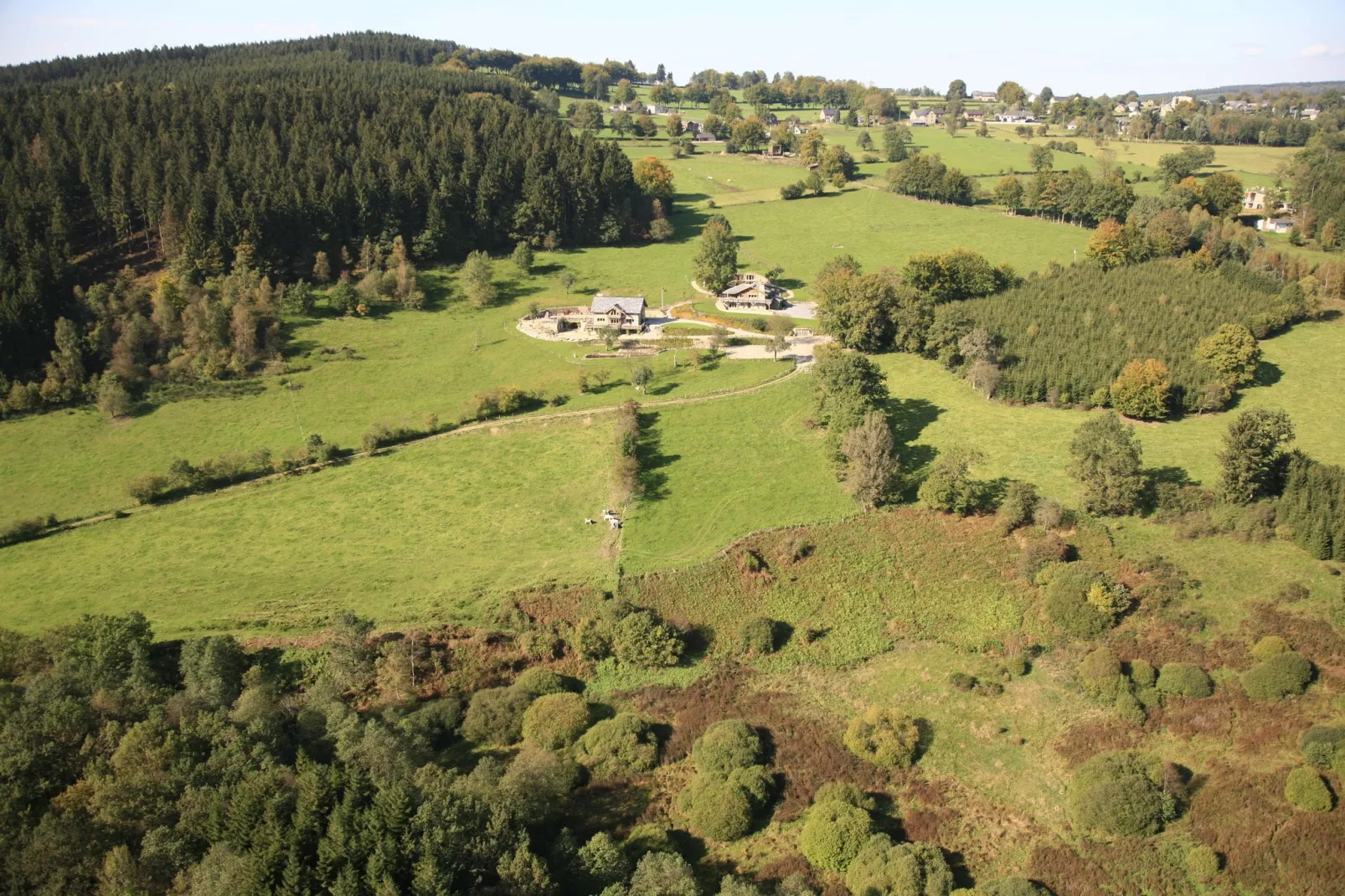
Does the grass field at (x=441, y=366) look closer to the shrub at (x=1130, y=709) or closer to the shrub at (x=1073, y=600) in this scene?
the shrub at (x=1073, y=600)

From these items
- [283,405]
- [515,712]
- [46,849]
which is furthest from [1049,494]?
[283,405]

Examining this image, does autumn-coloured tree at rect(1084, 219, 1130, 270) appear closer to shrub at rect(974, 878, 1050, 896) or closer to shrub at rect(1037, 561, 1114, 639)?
shrub at rect(1037, 561, 1114, 639)

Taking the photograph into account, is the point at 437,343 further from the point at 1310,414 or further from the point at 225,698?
the point at 1310,414

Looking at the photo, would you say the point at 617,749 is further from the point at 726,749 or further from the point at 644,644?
the point at 644,644

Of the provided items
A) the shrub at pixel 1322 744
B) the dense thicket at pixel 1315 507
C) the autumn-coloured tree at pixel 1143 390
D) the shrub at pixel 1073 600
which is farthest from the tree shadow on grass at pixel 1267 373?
the shrub at pixel 1322 744

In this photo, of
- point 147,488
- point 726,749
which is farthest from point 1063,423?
point 147,488

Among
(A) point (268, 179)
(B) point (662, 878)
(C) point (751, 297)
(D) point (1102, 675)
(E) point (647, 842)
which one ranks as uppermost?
(A) point (268, 179)
